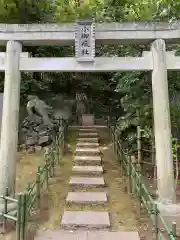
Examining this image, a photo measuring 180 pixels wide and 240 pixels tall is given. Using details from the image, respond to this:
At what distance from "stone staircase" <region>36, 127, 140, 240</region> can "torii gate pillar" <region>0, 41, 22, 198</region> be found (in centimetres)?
150

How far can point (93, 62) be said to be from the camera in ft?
21.0

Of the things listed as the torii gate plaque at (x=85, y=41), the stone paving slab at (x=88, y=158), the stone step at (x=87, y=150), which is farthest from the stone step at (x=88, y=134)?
the torii gate plaque at (x=85, y=41)

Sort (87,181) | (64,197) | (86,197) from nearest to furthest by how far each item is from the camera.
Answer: (86,197)
(64,197)
(87,181)

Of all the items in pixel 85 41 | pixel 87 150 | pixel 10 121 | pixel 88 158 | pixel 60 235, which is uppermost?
pixel 85 41

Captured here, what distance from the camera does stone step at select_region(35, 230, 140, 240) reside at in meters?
4.99

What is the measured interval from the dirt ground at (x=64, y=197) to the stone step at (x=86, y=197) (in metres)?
0.14

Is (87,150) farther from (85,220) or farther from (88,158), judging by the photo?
(85,220)

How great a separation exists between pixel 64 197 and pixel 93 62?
11.2ft

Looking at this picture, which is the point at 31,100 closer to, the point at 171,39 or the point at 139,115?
the point at 139,115

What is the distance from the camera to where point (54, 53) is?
16266mm

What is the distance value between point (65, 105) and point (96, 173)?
9.17 meters

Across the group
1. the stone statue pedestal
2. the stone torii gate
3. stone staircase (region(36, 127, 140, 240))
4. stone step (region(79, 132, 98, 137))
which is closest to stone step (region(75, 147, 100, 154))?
stone staircase (region(36, 127, 140, 240))

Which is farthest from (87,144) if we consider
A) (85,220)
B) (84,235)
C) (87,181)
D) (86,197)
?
(84,235)

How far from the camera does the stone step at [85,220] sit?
214 inches
